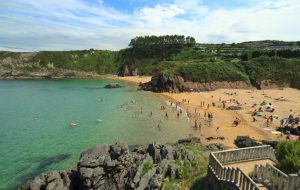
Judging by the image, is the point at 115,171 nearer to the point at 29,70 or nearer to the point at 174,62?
the point at 174,62

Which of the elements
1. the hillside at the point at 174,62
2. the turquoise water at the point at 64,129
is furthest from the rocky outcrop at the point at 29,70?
the turquoise water at the point at 64,129

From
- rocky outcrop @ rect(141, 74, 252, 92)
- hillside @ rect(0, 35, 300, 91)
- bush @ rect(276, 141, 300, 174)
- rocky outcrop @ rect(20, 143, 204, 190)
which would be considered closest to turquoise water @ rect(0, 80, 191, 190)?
rocky outcrop @ rect(20, 143, 204, 190)

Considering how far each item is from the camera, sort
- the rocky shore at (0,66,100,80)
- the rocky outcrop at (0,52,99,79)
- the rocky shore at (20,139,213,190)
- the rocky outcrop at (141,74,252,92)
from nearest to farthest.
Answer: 1. the rocky shore at (20,139,213,190)
2. the rocky outcrop at (141,74,252,92)
3. the rocky shore at (0,66,100,80)
4. the rocky outcrop at (0,52,99,79)

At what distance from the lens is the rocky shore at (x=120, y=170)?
75.1ft

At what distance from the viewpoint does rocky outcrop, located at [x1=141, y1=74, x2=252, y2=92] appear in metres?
93.1

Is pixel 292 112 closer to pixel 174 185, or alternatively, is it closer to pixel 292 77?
pixel 292 77

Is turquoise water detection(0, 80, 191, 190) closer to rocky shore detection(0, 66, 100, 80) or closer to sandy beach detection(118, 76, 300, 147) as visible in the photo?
sandy beach detection(118, 76, 300, 147)

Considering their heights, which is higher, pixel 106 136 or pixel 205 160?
pixel 205 160

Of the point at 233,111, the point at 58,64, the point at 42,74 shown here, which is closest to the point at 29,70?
the point at 42,74

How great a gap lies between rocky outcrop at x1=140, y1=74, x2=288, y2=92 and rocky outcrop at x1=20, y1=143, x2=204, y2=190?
66905 mm

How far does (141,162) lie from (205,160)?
216 inches

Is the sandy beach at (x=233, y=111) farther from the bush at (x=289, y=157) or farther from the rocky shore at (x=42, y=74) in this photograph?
the rocky shore at (x=42, y=74)

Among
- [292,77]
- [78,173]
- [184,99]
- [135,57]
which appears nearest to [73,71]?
[135,57]

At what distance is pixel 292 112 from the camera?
6059cm
